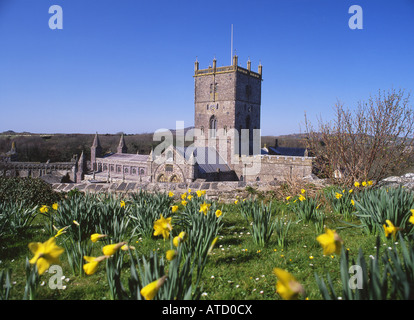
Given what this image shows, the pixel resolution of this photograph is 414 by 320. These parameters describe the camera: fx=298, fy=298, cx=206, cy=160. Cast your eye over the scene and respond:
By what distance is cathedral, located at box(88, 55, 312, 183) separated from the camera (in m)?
32.7

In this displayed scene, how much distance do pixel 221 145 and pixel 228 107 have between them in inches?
193

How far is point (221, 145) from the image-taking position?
38.2 meters

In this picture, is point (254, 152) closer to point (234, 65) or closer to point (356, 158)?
point (234, 65)

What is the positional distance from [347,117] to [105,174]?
39363mm

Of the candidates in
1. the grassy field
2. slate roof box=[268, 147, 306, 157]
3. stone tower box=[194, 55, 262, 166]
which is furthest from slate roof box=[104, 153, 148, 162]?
the grassy field

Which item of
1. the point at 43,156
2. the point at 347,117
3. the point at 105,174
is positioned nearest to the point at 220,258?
the point at 347,117

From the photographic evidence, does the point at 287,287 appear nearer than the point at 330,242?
Yes

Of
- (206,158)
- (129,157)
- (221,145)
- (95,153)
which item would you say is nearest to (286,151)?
(221,145)

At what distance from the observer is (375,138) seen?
324 inches

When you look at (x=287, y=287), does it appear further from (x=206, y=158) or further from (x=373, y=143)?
(x=206, y=158)

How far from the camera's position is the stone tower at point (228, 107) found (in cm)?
3769
